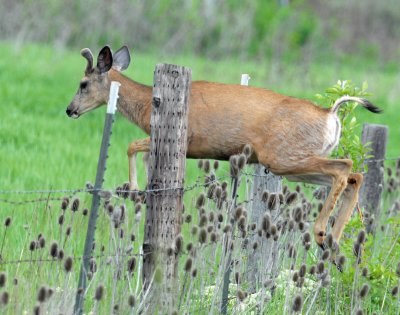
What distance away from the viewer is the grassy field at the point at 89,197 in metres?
5.51

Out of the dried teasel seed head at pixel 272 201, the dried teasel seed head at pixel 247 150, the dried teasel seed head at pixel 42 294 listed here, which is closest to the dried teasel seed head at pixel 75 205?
the dried teasel seed head at pixel 247 150

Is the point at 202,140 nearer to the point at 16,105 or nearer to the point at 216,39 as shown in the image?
the point at 16,105

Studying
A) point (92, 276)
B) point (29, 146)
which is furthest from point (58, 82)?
point (92, 276)

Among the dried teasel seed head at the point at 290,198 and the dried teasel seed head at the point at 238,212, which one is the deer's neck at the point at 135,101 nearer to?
the dried teasel seed head at the point at 290,198

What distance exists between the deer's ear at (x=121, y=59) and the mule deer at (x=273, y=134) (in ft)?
3.13

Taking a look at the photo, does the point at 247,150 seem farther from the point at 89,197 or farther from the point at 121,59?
the point at 89,197

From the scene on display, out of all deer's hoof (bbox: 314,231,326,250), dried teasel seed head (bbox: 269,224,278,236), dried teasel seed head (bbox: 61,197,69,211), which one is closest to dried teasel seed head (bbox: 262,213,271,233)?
dried teasel seed head (bbox: 269,224,278,236)

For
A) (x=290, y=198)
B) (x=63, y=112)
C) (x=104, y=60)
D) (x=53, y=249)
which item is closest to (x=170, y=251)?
(x=53, y=249)

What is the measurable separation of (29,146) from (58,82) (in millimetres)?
4538

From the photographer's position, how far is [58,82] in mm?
15375

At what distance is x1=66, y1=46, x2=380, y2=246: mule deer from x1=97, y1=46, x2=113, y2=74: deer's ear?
2.38ft

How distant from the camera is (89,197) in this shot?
824 centimetres

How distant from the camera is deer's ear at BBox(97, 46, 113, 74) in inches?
261

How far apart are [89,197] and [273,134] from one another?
8.68ft
